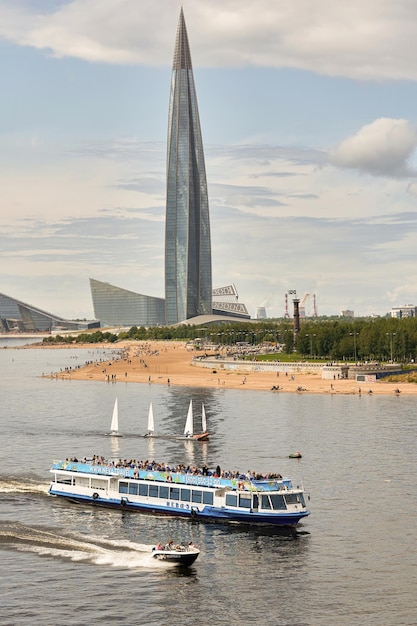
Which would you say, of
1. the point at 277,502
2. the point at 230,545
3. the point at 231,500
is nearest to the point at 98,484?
the point at 231,500

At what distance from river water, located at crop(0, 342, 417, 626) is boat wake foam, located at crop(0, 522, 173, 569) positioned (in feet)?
0.32

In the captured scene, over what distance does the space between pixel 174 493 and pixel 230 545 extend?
893 centimetres

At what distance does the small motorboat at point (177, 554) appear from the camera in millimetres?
57094

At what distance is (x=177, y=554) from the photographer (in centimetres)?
5709

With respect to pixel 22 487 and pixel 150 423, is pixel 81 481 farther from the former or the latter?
pixel 150 423

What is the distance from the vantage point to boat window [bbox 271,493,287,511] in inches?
2628

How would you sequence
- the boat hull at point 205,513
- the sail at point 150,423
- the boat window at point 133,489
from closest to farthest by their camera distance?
the boat hull at point 205,513
the boat window at point 133,489
the sail at point 150,423

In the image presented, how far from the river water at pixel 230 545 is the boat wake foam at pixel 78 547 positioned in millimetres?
96

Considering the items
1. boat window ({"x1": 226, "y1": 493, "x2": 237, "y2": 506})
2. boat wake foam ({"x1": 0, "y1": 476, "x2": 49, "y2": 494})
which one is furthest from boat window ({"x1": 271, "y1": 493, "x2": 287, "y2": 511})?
boat wake foam ({"x1": 0, "y1": 476, "x2": 49, "y2": 494})

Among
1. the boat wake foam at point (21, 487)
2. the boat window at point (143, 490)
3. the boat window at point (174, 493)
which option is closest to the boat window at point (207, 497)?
the boat window at point (174, 493)

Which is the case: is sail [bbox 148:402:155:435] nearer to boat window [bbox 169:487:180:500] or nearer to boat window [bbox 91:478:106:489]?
boat window [bbox 91:478:106:489]

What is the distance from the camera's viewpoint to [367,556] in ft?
195

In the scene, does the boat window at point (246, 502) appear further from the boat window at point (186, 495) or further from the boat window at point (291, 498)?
the boat window at point (186, 495)

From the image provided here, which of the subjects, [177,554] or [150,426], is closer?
[177,554]
